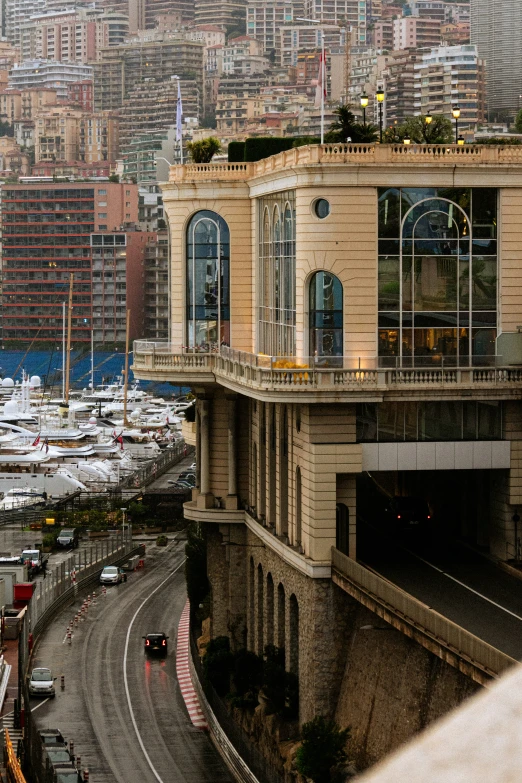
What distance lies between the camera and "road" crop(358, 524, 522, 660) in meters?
21.4

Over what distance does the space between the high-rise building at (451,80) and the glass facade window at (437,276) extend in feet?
529

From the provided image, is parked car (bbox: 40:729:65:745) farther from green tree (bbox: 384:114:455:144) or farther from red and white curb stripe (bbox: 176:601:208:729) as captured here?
green tree (bbox: 384:114:455:144)

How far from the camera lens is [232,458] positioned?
34.8m

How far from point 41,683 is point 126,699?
6.63 ft

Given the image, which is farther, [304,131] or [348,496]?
[304,131]

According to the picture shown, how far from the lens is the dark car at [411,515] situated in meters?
30.4

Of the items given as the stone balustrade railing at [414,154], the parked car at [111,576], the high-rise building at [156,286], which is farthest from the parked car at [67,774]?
the high-rise building at [156,286]

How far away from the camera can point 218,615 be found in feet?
119

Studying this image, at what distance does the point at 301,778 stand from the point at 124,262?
134223mm

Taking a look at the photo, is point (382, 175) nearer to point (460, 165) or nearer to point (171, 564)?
point (460, 165)

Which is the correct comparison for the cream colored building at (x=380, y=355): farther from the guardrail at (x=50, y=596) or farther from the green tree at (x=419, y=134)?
the green tree at (x=419, y=134)

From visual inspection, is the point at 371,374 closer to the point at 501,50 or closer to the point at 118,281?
the point at 118,281

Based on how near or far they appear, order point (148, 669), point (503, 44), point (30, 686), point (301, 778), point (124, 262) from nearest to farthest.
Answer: point (301, 778) < point (30, 686) < point (148, 669) < point (124, 262) < point (503, 44)

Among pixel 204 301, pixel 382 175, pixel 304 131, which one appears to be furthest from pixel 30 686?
pixel 304 131
